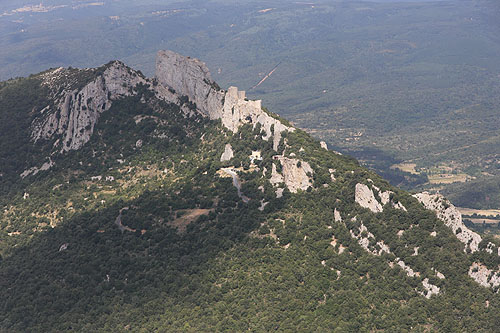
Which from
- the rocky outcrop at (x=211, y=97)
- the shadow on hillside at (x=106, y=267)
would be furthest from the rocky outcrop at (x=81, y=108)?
the shadow on hillside at (x=106, y=267)

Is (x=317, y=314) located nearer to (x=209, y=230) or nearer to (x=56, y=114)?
(x=209, y=230)

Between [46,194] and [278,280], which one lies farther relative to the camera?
[46,194]

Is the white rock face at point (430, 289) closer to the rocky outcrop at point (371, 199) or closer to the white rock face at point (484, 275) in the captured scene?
the white rock face at point (484, 275)

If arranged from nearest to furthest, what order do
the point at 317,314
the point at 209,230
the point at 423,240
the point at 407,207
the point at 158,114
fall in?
the point at 317,314
the point at 423,240
the point at 407,207
the point at 209,230
the point at 158,114

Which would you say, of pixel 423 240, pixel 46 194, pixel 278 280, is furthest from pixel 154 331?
pixel 46 194

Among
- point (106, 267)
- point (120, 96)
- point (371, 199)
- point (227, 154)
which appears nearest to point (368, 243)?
point (371, 199)
